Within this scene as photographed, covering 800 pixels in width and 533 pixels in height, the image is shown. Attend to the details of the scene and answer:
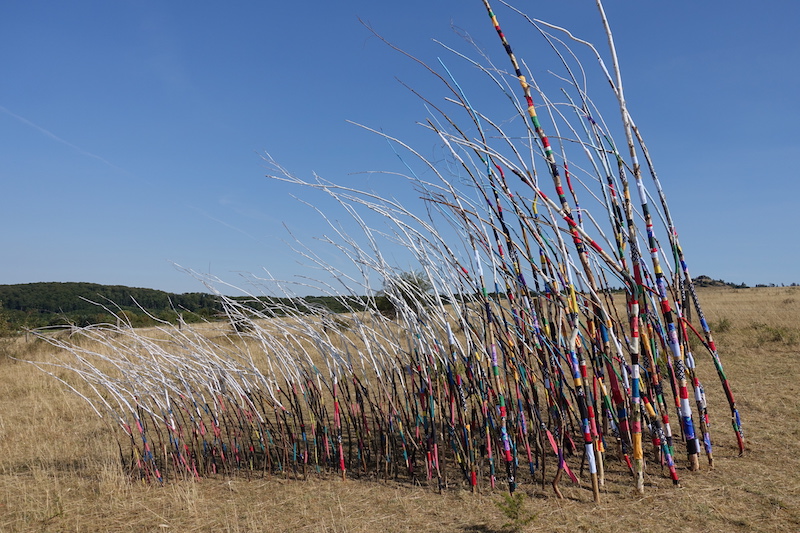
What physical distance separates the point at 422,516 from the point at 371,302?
1345mm

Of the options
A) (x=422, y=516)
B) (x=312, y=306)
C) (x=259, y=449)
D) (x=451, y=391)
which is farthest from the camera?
(x=259, y=449)

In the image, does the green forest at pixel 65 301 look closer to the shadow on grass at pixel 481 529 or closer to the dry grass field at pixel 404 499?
the dry grass field at pixel 404 499

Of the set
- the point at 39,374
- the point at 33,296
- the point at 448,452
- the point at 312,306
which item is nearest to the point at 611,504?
the point at 448,452

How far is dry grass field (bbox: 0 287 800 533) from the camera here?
275 centimetres

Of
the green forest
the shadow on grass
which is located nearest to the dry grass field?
the shadow on grass

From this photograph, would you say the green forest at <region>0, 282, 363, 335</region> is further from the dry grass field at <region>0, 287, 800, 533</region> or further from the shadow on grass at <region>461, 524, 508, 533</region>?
the shadow on grass at <region>461, 524, 508, 533</region>

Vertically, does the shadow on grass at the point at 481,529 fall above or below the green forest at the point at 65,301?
below

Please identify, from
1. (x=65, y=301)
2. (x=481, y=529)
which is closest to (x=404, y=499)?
(x=481, y=529)

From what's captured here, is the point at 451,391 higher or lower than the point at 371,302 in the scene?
lower

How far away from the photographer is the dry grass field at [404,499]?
2.75m

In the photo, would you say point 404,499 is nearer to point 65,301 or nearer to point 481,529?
point 481,529

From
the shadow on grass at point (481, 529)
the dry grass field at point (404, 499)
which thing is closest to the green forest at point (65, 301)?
the dry grass field at point (404, 499)

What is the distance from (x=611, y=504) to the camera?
2.90 metres

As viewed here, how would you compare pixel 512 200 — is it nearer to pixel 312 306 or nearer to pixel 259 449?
pixel 312 306
